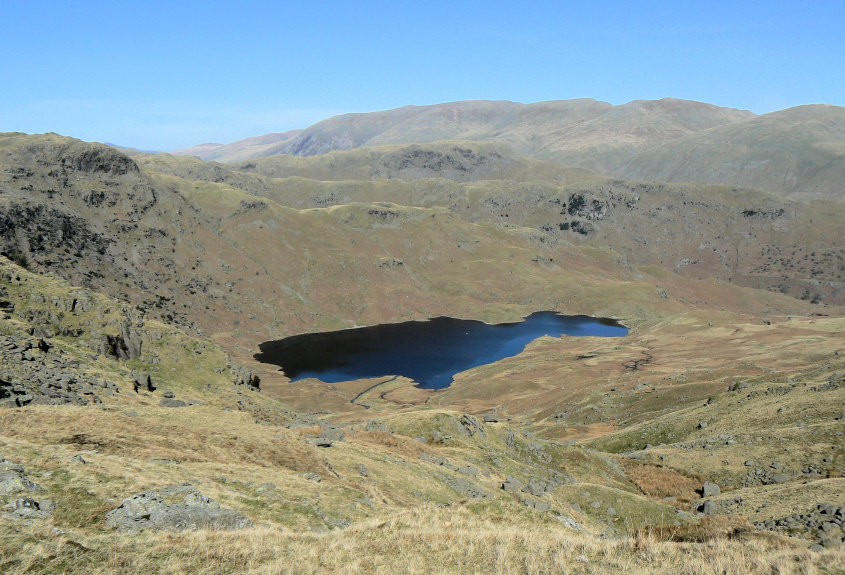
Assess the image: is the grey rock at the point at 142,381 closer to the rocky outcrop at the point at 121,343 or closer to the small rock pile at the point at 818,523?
the rocky outcrop at the point at 121,343

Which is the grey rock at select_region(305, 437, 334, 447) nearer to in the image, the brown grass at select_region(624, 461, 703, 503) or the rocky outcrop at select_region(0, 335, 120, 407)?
the rocky outcrop at select_region(0, 335, 120, 407)

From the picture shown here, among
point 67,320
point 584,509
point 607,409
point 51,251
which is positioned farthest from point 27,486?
point 51,251

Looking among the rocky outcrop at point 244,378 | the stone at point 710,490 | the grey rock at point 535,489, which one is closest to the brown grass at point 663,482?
the stone at point 710,490

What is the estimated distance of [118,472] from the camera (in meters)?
22.9

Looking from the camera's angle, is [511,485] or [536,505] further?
[511,485]

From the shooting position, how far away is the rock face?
63.2ft

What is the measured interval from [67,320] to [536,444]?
66246mm

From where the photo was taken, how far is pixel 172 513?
20297 millimetres

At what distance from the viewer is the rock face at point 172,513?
1927cm

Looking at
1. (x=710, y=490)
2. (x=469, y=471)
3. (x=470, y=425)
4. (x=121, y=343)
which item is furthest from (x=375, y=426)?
(x=121, y=343)

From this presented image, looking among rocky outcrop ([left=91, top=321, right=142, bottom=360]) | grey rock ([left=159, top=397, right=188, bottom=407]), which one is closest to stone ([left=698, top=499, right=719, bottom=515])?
grey rock ([left=159, top=397, right=188, bottom=407])

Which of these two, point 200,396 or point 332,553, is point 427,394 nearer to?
point 200,396

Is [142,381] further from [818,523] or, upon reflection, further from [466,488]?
[818,523]

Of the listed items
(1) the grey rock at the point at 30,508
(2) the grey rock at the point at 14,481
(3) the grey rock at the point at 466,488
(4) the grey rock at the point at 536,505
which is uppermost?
(2) the grey rock at the point at 14,481
